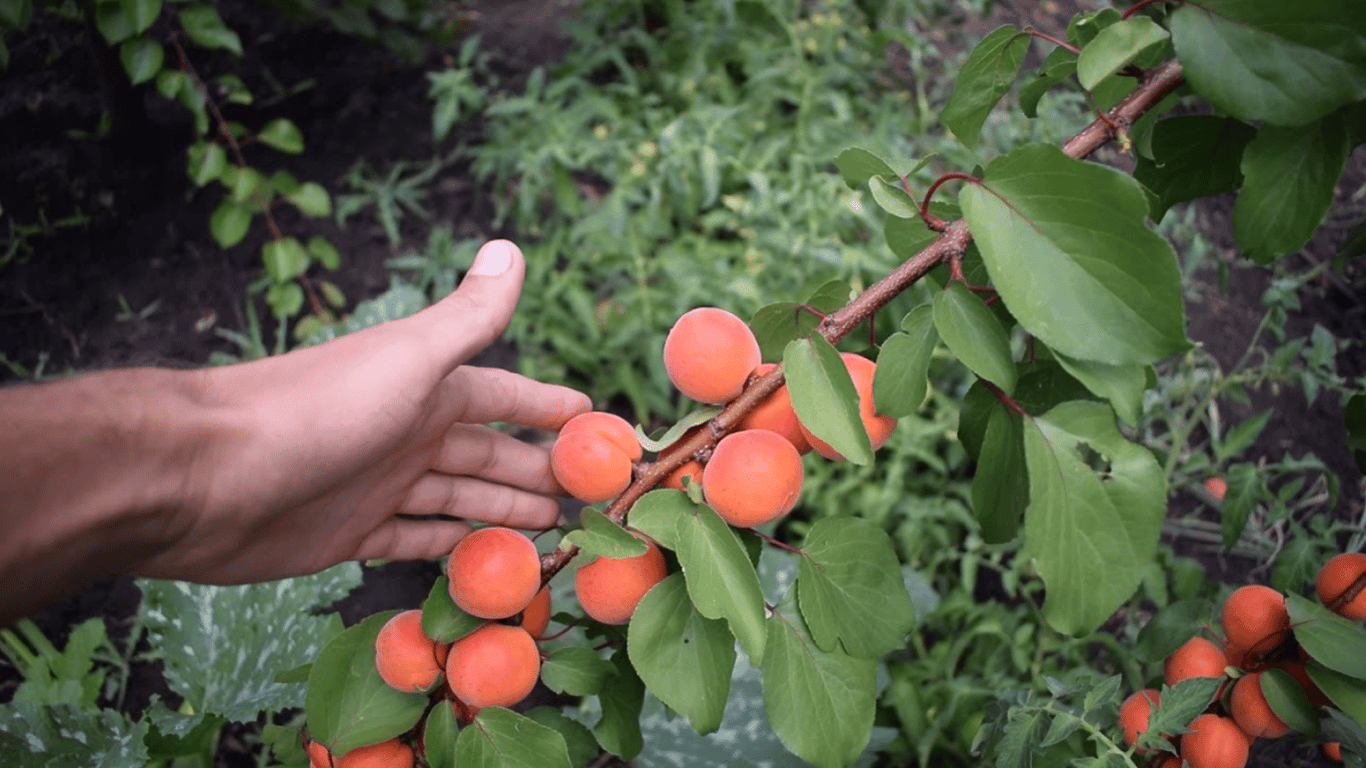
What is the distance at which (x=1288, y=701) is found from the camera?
86 centimetres

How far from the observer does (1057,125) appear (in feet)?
8.27

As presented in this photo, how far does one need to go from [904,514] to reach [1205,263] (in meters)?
1.28

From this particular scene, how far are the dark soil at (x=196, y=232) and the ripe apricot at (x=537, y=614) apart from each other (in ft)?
3.47

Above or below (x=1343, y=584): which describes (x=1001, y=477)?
above

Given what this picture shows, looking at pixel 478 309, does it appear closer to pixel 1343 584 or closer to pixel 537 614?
pixel 537 614

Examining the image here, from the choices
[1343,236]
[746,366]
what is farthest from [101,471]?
[1343,236]

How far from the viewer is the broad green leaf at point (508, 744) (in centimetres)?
83

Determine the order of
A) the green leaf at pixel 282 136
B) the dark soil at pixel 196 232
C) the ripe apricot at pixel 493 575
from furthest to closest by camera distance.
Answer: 1. the green leaf at pixel 282 136
2. the dark soil at pixel 196 232
3. the ripe apricot at pixel 493 575

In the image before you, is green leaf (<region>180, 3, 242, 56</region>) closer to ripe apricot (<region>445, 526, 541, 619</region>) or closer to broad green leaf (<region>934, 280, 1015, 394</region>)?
ripe apricot (<region>445, 526, 541, 619</region>)

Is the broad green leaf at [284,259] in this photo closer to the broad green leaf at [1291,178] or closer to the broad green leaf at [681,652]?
the broad green leaf at [681,652]

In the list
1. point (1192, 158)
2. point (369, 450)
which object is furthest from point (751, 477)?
point (1192, 158)

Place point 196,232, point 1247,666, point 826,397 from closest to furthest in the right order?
point 826,397
point 1247,666
point 196,232

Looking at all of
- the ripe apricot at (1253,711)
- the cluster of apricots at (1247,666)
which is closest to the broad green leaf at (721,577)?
the cluster of apricots at (1247,666)

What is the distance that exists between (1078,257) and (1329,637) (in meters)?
0.49
